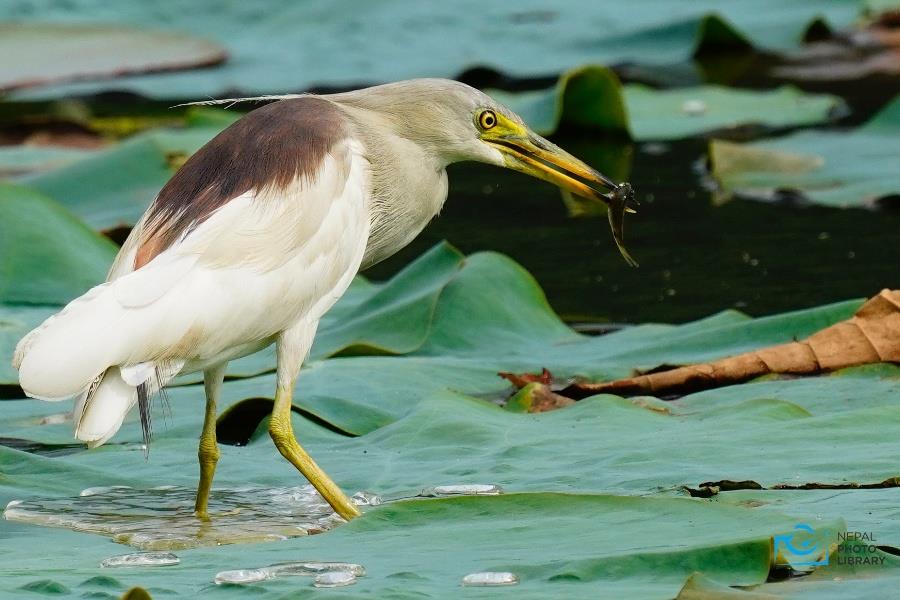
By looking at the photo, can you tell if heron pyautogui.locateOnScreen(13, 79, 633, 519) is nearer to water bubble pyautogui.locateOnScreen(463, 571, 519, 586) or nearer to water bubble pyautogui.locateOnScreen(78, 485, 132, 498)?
water bubble pyautogui.locateOnScreen(78, 485, 132, 498)

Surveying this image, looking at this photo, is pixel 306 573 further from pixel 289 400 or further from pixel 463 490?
pixel 289 400

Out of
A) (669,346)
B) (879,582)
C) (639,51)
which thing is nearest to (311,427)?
(669,346)

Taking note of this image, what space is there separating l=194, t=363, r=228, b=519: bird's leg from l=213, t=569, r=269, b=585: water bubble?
90 cm

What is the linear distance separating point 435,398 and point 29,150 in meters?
5.38

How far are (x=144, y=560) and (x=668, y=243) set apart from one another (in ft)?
15.1

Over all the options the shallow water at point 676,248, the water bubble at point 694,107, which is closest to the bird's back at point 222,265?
the shallow water at point 676,248

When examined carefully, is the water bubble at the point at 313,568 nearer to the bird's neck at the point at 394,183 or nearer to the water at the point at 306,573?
the water at the point at 306,573

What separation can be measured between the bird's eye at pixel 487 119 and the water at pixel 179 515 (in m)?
1.07

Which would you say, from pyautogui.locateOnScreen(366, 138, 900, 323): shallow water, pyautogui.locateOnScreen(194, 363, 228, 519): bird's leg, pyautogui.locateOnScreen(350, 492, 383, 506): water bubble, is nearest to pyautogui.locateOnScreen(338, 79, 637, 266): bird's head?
pyautogui.locateOnScreen(194, 363, 228, 519): bird's leg

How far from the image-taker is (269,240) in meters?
3.80

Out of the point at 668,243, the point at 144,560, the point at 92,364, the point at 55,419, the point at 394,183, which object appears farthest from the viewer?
the point at 668,243

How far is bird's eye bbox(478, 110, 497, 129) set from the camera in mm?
4406

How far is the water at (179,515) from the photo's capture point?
3566mm

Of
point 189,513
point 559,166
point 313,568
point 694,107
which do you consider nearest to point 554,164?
point 559,166
